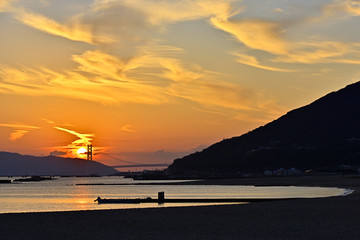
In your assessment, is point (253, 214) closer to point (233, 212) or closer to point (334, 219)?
point (233, 212)

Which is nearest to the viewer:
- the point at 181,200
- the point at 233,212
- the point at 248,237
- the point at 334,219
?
the point at 248,237

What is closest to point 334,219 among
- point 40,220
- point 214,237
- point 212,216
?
point 212,216

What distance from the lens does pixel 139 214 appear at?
36.8 m

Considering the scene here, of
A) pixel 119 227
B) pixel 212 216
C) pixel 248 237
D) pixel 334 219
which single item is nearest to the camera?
pixel 248 237

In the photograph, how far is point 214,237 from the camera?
2536 centimetres

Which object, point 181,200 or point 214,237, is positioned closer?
point 214,237

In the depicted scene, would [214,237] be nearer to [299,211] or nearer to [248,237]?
[248,237]

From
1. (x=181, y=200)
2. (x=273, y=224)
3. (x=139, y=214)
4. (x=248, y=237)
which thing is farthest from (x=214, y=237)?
(x=181, y=200)

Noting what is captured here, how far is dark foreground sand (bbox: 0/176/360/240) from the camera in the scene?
1029 inches

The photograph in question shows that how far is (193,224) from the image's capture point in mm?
30531

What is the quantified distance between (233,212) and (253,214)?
1935mm

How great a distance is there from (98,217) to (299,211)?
42.6ft

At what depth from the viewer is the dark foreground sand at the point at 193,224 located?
26.1 m

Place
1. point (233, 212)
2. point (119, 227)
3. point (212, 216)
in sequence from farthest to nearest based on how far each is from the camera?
point (233, 212) < point (212, 216) < point (119, 227)
